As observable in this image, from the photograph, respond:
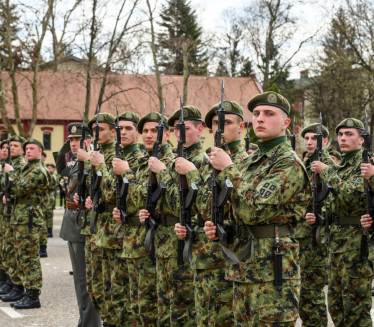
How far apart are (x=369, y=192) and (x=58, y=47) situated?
20.6 meters

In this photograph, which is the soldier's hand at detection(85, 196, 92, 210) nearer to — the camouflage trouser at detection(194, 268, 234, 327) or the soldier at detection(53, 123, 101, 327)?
the soldier at detection(53, 123, 101, 327)

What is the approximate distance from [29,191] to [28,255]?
3.09 ft

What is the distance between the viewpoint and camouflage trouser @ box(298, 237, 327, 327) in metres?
6.68

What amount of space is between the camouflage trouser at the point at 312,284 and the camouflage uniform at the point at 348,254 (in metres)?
0.45

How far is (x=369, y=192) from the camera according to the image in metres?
5.96

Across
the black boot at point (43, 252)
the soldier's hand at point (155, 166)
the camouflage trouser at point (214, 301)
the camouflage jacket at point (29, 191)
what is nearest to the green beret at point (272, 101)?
the soldier's hand at point (155, 166)

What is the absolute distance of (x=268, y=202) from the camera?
3916mm

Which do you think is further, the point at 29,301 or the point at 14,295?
the point at 14,295

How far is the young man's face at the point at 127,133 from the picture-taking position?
6.62m

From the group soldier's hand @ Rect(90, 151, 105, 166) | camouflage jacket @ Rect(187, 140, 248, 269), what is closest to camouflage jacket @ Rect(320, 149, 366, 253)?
camouflage jacket @ Rect(187, 140, 248, 269)

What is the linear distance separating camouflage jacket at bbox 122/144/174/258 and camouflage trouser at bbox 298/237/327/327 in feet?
6.93

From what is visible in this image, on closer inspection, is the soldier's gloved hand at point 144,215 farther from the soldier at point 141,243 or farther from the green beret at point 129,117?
the green beret at point 129,117

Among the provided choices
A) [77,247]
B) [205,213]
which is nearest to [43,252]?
[77,247]

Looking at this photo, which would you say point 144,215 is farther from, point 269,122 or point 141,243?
point 269,122
